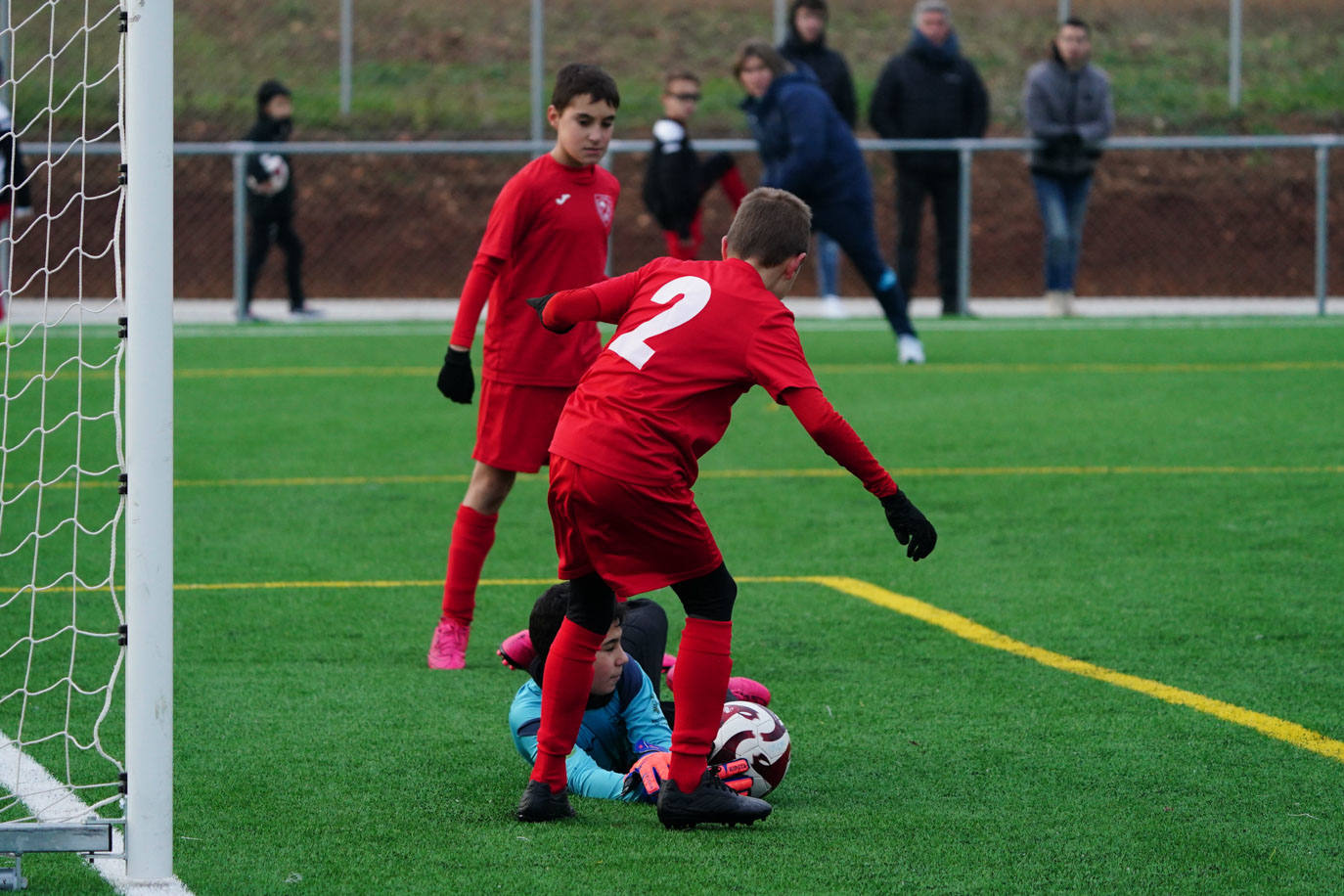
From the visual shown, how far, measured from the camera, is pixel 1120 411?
34.7ft

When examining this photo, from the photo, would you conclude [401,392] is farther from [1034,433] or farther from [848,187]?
[1034,433]

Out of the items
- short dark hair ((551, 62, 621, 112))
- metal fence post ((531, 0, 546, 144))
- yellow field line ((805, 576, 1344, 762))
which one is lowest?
yellow field line ((805, 576, 1344, 762))

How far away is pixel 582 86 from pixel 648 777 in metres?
2.24

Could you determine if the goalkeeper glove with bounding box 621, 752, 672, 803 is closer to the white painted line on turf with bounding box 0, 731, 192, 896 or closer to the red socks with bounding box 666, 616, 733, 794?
the red socks with bounding box 666, 616, 733, 794

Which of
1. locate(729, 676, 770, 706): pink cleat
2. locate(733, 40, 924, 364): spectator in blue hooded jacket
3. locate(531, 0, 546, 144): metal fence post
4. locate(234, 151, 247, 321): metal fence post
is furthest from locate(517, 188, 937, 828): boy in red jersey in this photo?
locate(531, 0, 546, 144): metal fence post

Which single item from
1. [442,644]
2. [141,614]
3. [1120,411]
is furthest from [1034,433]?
[141,614]

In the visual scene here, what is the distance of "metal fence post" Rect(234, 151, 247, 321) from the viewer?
15.3 metres

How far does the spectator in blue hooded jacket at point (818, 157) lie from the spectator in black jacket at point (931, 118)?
10.9 feet

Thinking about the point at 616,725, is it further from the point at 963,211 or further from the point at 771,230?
the point at 963,211

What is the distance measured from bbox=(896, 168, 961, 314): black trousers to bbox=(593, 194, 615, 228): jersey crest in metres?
9.36

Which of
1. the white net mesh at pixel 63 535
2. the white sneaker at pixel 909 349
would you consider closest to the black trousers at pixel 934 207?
the white sneaker at pixel 909 349

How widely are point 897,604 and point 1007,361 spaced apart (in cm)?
670

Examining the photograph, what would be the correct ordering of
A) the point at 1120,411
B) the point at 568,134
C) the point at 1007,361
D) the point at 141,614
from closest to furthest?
the point at 141,614
the point at 568,134
the point at 1120,411
the point at 1007,361

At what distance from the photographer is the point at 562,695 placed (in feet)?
13.2
